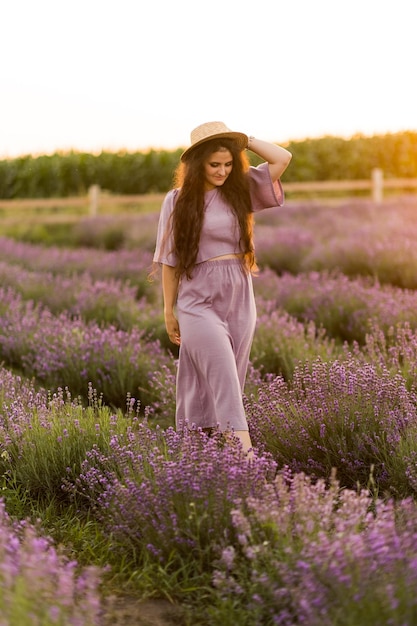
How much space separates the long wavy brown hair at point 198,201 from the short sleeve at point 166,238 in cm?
3

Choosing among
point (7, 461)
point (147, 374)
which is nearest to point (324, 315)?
point (147, 374)

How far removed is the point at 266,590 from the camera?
2668mm

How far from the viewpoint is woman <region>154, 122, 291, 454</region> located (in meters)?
3.94

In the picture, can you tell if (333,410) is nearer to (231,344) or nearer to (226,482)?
(231,344)

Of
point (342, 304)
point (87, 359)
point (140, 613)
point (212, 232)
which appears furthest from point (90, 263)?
point (140, 613)

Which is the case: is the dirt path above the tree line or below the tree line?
below

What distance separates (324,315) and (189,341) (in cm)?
383

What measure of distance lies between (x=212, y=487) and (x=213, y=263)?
1326 millimetres

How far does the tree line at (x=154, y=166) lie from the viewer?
36.3 m

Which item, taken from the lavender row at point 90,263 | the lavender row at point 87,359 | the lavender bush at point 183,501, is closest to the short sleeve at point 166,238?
the lavender bush at point 183,501

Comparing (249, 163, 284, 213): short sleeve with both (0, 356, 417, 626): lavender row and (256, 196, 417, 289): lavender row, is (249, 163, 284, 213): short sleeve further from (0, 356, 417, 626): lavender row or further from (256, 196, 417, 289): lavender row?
(256, 196, 417, 289): lavender row

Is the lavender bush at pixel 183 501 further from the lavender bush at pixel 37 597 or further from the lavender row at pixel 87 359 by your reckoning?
the lavender row at pixel 87 359

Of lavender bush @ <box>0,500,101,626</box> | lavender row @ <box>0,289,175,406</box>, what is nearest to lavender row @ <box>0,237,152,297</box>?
lavender row @ <box>0,289,175,406</box>

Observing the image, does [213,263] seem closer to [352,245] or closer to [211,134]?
[211,134]
